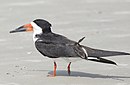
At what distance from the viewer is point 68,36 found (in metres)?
10.0

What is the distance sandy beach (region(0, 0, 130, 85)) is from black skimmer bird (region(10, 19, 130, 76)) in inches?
7.4

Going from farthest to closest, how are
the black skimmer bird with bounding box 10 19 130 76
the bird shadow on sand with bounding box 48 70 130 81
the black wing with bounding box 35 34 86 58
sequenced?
1. the bird shadow on sand with bounding box 48 70 130 81
2. the black wing with bounding box 35 34 86 58
3. the black skimmer bird with bounding box 10 19 130 76

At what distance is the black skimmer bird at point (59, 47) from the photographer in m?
6.96

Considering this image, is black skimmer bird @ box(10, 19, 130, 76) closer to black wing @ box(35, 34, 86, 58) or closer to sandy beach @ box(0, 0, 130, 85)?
black wing @ box(35, 34, 86, 58)

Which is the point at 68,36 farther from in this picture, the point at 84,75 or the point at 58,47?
the point at 58,47

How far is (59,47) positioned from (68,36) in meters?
2.83

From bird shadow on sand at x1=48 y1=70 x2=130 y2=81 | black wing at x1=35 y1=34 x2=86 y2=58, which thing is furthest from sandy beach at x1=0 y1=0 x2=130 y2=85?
black wing at x1=35 y1=34 x2=86 y2=58


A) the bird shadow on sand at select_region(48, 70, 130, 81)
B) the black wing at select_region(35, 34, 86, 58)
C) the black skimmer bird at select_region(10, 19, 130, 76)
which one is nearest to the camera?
the black skimmer bird at select_region(10, 19, 130, 76)

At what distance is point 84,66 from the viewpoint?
801 cm

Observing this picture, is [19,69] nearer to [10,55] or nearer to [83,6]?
[10,55]

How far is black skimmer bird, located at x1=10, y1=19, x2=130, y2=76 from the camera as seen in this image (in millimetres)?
6965

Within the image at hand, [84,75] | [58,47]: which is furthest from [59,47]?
[84,75]

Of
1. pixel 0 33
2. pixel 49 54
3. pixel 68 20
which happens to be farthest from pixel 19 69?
pixel 68 20

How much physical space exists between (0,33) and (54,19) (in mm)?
1463
